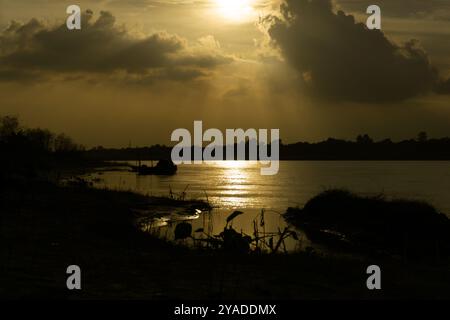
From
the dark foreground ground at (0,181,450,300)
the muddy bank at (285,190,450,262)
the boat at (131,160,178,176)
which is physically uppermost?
the boat at (131,160,178,176)

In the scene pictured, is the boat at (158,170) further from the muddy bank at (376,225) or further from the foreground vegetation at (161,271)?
the foreground vegetation at (161,271)

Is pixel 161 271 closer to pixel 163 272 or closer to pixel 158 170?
pixel 163 272

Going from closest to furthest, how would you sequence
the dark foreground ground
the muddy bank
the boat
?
1. the dark foreground ground
2. the muddy bank
3. the boat

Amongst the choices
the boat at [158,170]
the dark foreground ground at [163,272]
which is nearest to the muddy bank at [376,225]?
the dark foreground ground at [163,272]

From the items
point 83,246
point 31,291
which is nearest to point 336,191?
point 83,246

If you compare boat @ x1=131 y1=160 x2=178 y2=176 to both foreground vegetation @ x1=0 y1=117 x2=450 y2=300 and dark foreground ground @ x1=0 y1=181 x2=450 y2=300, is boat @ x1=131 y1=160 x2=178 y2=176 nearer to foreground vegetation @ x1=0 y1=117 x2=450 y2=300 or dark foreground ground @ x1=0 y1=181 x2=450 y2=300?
foreground vegetation @ x1=0 y1=117 x2=450 y2=300

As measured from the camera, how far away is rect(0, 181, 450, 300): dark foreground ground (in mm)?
12312

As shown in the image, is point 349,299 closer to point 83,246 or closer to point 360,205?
point 83,246

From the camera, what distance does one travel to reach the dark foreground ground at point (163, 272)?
12.3 meters

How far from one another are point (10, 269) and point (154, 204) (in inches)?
1268

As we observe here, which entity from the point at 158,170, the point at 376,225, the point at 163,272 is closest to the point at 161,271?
the point at 163,272

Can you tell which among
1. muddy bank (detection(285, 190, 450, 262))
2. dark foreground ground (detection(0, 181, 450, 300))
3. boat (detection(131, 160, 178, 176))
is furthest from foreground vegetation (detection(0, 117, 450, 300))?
boat (detection(131, 160, 178, 176))

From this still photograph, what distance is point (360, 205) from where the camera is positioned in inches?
1647

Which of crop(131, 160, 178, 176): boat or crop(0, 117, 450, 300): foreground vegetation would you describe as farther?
crop(131, 160, 178, 176): boat
